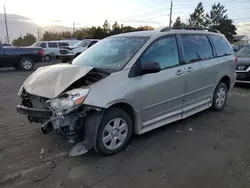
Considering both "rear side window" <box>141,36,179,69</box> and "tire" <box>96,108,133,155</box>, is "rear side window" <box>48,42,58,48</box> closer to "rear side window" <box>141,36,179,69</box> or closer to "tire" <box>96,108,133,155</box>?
"rear side window" <box>141,36,179,69</box>

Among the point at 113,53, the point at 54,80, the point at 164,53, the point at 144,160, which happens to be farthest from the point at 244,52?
the point at 54,80

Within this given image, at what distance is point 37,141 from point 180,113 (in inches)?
101

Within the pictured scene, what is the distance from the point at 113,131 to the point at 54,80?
44.5 inches

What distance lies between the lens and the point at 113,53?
4.41 m

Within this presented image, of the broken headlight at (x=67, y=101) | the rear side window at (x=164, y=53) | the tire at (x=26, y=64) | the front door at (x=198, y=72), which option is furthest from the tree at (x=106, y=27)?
the broken headlight at (x=67, y=101)

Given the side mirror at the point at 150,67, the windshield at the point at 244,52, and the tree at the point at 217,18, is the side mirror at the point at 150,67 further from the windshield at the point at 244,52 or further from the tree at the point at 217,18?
the tree at the point at 217,18

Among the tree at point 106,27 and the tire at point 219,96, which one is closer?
the tire at point 219,96

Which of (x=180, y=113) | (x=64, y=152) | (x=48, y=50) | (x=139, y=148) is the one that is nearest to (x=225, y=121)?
(x=180, y=113)

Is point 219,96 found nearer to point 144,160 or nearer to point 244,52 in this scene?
point 144,160

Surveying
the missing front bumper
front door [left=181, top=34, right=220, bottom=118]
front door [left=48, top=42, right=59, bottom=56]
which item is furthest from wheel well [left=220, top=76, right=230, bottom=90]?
front door [left=48, top=42, right=59, bottom=56]

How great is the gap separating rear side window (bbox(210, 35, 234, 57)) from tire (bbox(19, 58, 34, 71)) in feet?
38.0

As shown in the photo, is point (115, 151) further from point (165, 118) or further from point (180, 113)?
point (180, 113)

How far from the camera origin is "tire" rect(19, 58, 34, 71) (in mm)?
14414

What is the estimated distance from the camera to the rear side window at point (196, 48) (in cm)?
489
